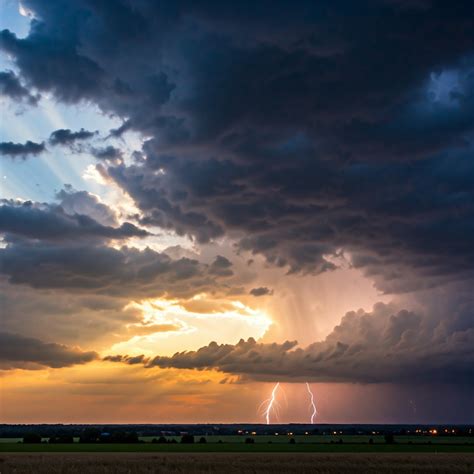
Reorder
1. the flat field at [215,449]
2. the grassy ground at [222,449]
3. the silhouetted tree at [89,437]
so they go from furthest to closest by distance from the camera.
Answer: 1. the silhouetted tree at [89,437]
2. the grassy ground at [222,449]
3. the flat field at [215,449]

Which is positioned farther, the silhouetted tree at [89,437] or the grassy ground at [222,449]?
the silhouetted tree at [89,437]

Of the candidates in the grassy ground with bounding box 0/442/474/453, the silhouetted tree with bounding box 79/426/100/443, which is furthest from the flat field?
the silhouetted tree with bounding box 79/426/100/443

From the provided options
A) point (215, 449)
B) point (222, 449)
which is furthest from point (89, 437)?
point (215, 449)

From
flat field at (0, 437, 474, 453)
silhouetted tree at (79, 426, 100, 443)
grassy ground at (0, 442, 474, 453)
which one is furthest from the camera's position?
silhouetted tree at (79, 426, 100, 443)

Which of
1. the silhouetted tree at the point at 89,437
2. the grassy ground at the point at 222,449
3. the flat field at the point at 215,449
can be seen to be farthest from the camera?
the silhouetted tree at the point at 89,437

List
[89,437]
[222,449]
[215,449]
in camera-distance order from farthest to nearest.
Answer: [89,437] → [222,449] → [215,449]

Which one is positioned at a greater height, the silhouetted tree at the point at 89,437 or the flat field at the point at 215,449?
the silhouetted tree at the point at 89,437

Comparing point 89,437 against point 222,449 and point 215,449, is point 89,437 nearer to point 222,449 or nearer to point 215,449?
point 222,449

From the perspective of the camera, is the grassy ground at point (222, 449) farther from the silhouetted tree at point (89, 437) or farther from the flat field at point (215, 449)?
the silhouetted tree at point (89, 437)

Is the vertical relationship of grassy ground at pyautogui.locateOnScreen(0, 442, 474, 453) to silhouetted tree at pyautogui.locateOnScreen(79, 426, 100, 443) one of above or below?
below

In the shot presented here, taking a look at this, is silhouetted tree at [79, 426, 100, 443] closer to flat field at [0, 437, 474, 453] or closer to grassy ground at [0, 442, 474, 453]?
flat field at [0, 437, 474, 453]

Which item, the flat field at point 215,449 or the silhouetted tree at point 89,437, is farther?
the silhouetted tree at point 89,437

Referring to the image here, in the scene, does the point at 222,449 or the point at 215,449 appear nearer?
the point at 215,449

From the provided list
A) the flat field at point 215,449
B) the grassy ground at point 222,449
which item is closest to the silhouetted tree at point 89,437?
the flat field at point 215,449
